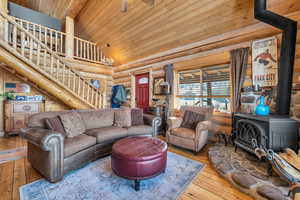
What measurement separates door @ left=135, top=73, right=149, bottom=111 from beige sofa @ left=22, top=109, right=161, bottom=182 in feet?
6.40

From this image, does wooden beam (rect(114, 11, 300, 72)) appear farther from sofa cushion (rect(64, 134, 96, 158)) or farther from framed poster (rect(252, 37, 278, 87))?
sofa cushion (rect(64, 134, 96, 158))

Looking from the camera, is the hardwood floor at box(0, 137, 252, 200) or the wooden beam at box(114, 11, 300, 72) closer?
the hardwood floor at box(0, 137, 252, 200)

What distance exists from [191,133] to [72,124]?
2.34 metres

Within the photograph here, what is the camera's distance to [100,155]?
2449 mm

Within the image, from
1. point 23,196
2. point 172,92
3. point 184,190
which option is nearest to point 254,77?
point 172,92

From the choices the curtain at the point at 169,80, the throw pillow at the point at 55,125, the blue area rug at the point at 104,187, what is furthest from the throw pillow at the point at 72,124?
the curtain at the point at 169,80

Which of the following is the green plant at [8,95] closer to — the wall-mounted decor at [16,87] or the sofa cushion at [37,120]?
the wall-mounted decor at [16,87]

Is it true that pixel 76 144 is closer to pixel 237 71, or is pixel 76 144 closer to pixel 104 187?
pixel 104 187

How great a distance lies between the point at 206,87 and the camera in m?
3.53

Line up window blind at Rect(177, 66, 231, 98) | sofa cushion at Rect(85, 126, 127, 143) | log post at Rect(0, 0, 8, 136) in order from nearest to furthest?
sofa cushion at Rect(85, 126, 127, 143)
log post at Rect(0, 0, 8, 136)
window blind at Rect(177, 66, 231, 98)

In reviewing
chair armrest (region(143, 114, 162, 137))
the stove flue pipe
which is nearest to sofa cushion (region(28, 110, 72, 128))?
chair armrest (region(143, 114, 162, 137))

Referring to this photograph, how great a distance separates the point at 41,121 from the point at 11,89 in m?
3.08

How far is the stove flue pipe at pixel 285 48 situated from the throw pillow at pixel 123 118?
2.90 meters

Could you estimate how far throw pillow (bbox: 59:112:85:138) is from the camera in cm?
230
